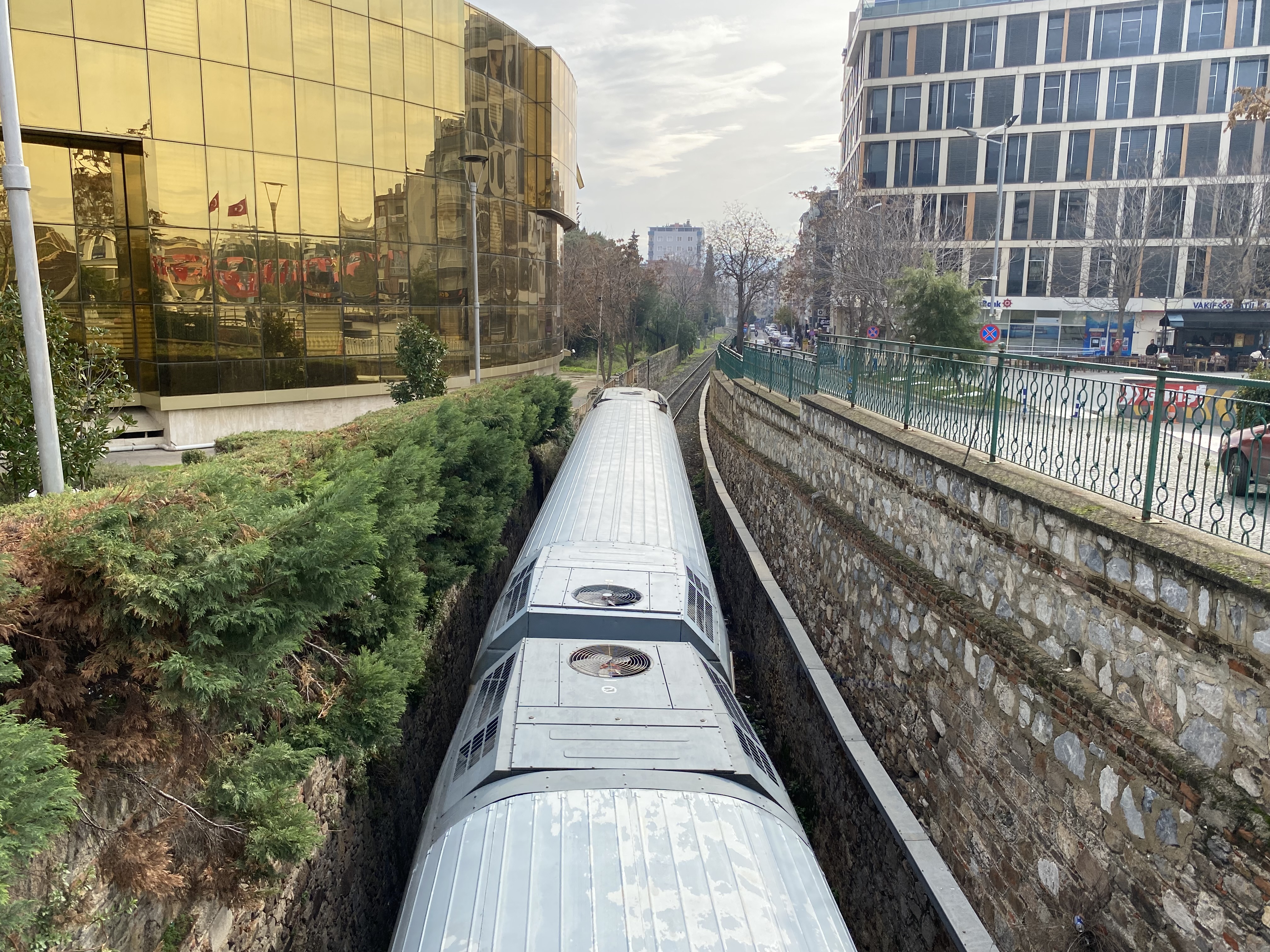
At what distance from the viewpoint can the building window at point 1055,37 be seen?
41.4 meters

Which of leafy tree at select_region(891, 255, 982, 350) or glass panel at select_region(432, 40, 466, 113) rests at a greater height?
glass panel at select_region(432, 40, 466, 113)

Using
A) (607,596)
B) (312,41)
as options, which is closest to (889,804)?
(607,596)

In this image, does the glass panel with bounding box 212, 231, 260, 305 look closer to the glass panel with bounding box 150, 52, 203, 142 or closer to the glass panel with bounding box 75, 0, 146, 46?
the glass panel with bounding box 150, 52, 203, 142

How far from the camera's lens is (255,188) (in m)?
18.5

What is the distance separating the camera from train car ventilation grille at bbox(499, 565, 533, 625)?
5.81 m

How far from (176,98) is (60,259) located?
4.08m

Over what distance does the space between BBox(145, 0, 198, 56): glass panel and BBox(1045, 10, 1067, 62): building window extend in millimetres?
39846

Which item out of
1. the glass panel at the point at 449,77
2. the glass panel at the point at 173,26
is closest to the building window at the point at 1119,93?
the glass panel at the point at 449,77

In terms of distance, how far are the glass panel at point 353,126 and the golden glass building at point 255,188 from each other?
0.18 ft

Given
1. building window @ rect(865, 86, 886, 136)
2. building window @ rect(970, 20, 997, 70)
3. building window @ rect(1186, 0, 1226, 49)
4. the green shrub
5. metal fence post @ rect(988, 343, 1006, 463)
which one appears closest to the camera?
the green shrub

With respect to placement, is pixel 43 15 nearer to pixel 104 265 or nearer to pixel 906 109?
pixel 104 265

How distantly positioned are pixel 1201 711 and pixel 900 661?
11.7 feet

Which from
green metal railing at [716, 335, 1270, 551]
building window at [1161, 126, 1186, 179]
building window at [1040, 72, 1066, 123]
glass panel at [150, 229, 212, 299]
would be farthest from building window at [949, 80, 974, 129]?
green metal railing at [716, 335, 1270, 551]

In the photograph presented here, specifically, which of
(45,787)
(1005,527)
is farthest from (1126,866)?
(45,787)
